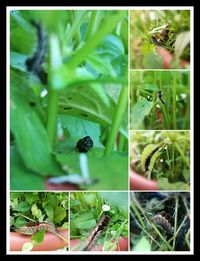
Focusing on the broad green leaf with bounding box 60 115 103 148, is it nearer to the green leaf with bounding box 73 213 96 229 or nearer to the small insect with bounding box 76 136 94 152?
the small insect with bounding box 76 136 94 152

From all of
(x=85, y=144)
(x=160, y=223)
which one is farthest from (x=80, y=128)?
(x=160, y=223)

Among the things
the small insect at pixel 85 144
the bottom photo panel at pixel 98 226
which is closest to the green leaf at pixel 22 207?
the bottom photo panel at pixel 98 226

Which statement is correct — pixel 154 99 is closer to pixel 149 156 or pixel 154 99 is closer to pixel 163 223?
pixel 149 156

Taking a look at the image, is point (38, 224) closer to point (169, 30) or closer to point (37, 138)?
point (37, 138)

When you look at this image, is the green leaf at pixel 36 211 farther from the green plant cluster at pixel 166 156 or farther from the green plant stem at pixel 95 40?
the green plant stem at pixel 95 40

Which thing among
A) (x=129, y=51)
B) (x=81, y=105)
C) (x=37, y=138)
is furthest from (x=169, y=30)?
(x=37, y=138)

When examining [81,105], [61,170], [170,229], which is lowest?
[170,229]

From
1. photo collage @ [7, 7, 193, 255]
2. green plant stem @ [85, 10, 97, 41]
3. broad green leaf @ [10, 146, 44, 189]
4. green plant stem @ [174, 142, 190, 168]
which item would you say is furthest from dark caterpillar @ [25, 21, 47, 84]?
green plant stem @ [174, 142, 190, 168]
